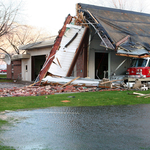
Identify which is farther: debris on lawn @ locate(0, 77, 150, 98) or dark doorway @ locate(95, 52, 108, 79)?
dark doorway @ locate(95, 52, 108, 79)

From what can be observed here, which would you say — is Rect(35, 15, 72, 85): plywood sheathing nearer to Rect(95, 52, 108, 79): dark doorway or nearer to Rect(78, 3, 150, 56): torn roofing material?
Rect(78, 3, 150, 56): torn roofing material

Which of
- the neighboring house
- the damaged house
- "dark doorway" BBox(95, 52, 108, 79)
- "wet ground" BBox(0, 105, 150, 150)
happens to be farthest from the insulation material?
"wet ground" BBox(0, 105, 150, 150)

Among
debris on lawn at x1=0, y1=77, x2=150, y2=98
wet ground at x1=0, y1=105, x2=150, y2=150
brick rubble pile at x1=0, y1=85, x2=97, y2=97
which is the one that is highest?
debris on lawn at x1=0, y1=77, x2=150, y2=98

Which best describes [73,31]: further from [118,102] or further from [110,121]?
[110,121]

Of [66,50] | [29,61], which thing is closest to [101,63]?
[66,50]

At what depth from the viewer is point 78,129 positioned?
20.3 feet

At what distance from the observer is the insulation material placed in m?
20.8

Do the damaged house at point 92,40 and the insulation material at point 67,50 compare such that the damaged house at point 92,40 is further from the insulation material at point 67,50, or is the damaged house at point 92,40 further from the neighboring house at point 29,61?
the neighboring house at point 29,61

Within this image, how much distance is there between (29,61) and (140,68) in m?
17.3

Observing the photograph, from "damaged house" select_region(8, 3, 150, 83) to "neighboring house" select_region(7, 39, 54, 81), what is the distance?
560cm

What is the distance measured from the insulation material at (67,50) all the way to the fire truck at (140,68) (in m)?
5.15

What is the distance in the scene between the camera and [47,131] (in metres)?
5.95

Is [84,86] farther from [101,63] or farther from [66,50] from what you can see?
[101,63]

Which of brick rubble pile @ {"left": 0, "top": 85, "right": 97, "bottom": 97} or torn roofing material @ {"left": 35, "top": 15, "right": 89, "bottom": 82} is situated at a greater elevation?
torn roofing material @ {"left": 35, "top": 15, "right": 89, "bottom": 82}
